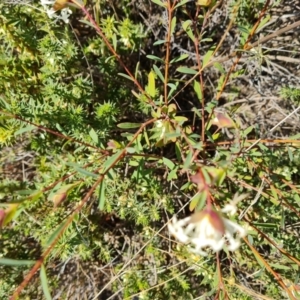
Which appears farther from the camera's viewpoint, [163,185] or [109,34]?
[163,185]

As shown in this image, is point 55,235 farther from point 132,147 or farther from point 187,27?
point 187,27

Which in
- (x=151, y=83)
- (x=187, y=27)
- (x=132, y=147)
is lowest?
(x=132, y=147)

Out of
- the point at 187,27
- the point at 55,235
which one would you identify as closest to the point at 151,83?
the point at 187,27

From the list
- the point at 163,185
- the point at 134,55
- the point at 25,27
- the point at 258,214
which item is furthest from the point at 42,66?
the point at 258,214

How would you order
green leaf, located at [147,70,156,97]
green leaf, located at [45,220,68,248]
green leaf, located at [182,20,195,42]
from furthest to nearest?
1. green leaf, located at [147,70,156,97]
2. green leaf, located at [182,20,195,42]
3. green leaf, located at [45,220,68,248]

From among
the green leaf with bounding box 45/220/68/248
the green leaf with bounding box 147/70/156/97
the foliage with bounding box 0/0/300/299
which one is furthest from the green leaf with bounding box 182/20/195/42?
the green leaf with bounding box 45/220/68/248

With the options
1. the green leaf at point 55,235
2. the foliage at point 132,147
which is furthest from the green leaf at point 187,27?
the green leaf at point 55,235

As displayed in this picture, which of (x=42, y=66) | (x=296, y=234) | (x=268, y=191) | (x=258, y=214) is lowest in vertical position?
(x=296, y=234)

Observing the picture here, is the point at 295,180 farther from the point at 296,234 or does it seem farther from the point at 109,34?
the point at 109,34

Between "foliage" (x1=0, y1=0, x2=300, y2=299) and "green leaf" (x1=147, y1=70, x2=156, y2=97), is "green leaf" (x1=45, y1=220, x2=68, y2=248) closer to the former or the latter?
"foliage" (x1=0, y1=0, x2=300, y2=299)
